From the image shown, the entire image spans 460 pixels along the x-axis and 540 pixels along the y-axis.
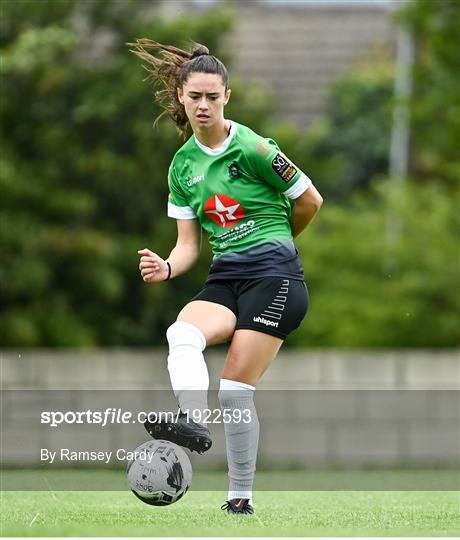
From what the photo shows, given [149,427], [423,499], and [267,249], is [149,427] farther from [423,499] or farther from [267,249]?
[423,499]

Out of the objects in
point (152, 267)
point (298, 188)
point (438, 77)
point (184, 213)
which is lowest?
point (152, 267)

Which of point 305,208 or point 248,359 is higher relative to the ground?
point 305,208

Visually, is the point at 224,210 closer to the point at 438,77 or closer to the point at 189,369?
the point at 189,369

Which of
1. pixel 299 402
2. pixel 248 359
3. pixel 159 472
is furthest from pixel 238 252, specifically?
pixel 299 402

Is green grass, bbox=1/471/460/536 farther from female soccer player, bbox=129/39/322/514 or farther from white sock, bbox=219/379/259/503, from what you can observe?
female soccer player, bbox=129/39/322/514

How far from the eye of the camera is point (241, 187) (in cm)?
633

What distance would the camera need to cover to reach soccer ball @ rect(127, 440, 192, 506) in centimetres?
600

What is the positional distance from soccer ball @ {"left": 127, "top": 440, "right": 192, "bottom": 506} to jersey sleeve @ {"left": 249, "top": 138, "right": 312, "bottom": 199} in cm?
139

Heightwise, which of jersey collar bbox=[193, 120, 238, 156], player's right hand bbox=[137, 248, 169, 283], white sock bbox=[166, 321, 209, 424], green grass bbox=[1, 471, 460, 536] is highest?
jersey collar bbox=[193, 120, 238, 156]

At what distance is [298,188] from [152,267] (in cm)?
83

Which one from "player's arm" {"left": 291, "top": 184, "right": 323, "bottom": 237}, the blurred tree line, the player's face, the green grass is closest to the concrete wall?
the blurred tree line

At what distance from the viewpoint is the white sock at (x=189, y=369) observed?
5918 millimetres

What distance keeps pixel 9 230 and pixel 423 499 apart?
8104mm

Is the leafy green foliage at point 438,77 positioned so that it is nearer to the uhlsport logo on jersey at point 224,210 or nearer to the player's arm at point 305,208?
the player's arm at point 305,208
